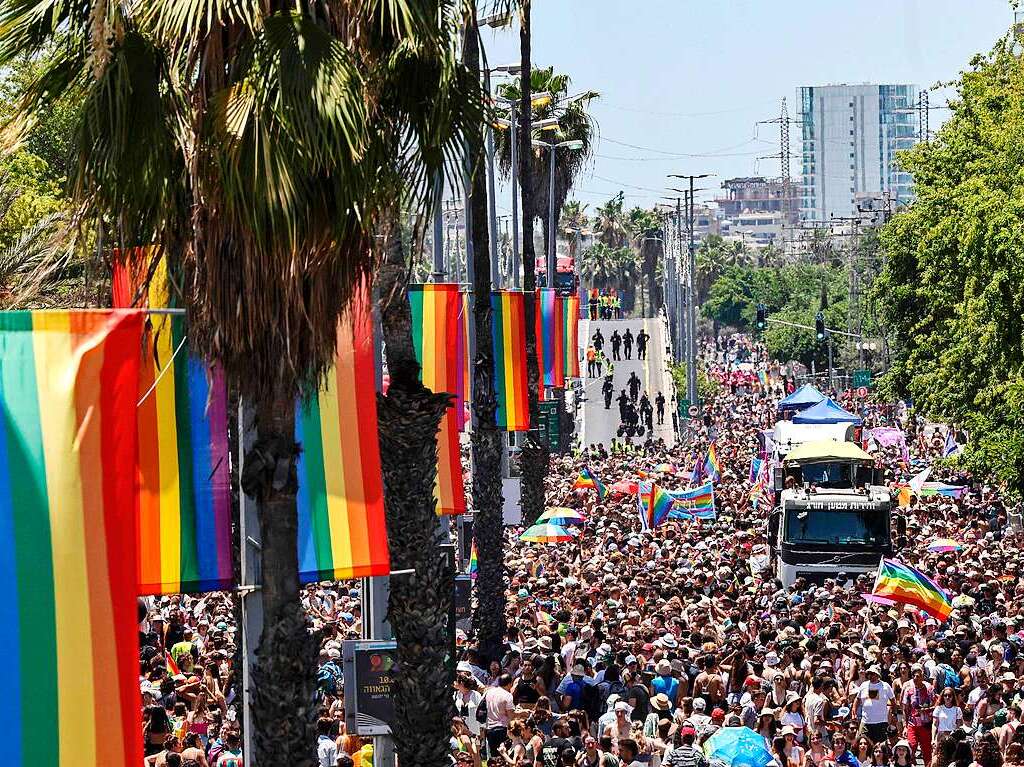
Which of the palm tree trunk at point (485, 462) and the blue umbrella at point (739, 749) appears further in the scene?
the palm tree trunk at point (485, 462)

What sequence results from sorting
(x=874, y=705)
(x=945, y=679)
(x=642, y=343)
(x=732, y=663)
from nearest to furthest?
(x=874, y=705), (x=945, y=679), (x=732, y=663), (x=642, y=343)

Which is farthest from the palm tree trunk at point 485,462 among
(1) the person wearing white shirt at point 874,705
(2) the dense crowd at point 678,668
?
(1) the person wearing white shirt at point 874,705

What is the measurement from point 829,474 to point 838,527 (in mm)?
6090

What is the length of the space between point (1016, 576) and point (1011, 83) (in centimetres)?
1934

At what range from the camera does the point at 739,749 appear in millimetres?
13672

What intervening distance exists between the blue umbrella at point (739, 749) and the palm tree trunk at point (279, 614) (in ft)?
13.6

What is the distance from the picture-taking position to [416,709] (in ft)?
48.4

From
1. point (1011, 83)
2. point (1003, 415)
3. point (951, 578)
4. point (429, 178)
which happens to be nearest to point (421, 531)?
point (429, 178)

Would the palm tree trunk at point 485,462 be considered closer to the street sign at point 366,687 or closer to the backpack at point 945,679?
the backpack at point 945,679

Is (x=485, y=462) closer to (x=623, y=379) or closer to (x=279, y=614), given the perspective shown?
(x=279, y=614)

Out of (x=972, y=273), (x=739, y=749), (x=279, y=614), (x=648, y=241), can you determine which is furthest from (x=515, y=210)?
(x=648, y=241)

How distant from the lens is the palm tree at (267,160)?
31.1 feet

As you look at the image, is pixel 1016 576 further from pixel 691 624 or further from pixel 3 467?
pixel 3 467

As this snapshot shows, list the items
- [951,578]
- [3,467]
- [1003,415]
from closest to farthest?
[3,467], [951,578], [1003,415]
